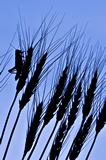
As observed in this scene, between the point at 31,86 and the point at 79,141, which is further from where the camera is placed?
the point at 79,141

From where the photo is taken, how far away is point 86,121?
155 centimetres

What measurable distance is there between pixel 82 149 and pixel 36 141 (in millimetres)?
324

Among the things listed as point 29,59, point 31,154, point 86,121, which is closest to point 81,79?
point 86,121

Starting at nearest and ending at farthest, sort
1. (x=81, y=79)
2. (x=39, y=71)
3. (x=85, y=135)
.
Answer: (x=39, y=71)
(x=85, y=135)
(x=81, y=79)

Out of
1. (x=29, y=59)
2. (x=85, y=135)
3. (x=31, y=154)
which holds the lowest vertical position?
(x=31, y=154)

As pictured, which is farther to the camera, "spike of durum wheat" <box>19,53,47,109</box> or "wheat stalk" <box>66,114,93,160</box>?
"wheat stalk" <box>66,114,93,160</box>

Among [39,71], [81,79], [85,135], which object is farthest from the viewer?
[81,79]

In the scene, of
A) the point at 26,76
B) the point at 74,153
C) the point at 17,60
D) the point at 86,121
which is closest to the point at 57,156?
the point at 74,153

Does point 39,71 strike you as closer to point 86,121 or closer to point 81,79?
point 81,79

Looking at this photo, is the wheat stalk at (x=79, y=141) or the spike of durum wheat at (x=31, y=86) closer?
the spike of durum wheat at (x=31, y=86)

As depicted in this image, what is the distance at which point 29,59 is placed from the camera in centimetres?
136

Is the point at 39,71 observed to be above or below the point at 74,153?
above

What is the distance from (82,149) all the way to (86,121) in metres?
0.16

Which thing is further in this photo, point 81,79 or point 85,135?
point 81,79
